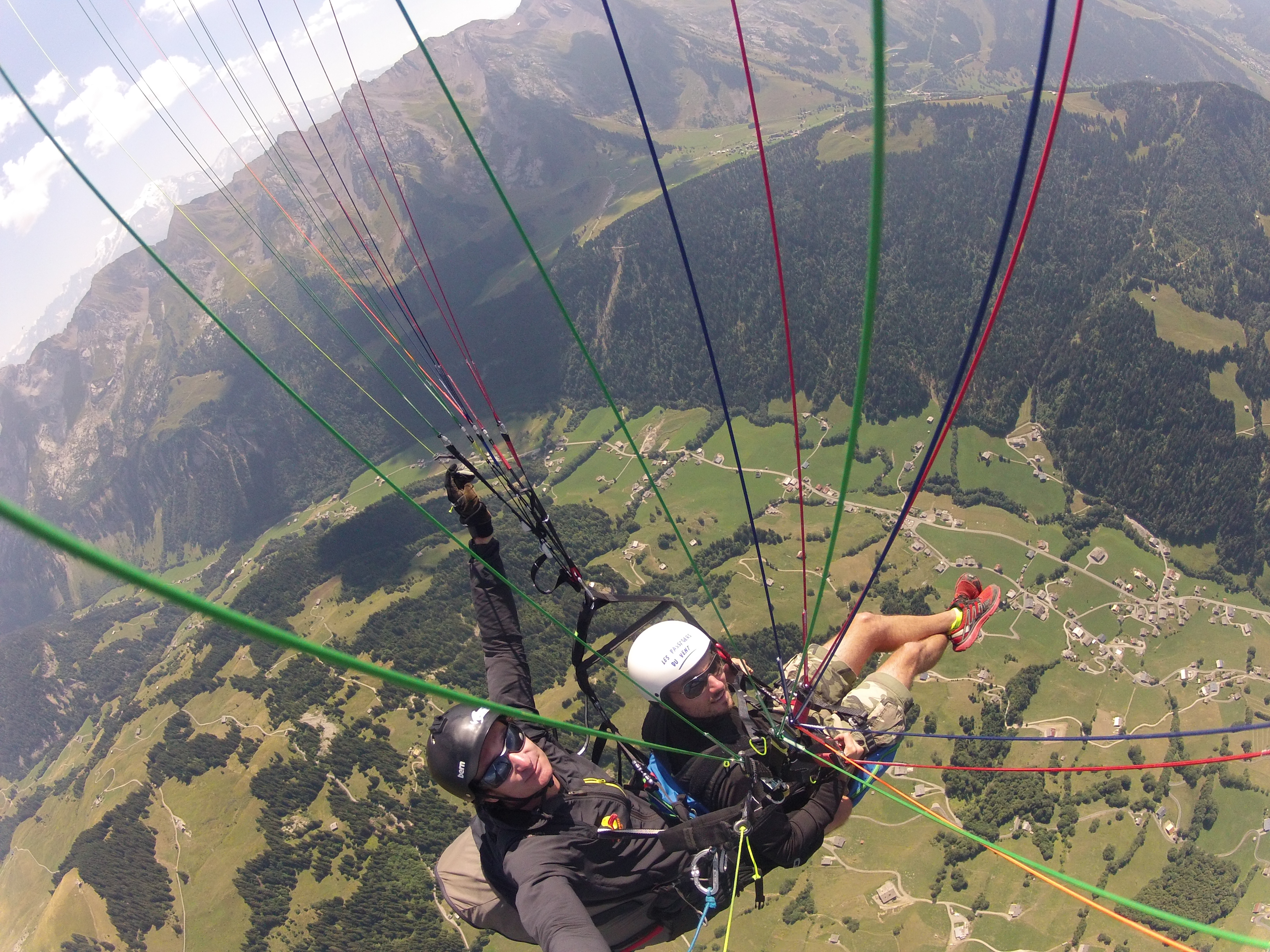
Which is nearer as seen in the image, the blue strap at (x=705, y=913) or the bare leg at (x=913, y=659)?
the blue strap at (x=705, y=913)

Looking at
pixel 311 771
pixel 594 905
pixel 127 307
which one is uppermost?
pixel 127 307

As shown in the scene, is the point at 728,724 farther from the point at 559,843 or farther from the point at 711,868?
the point at 559,843

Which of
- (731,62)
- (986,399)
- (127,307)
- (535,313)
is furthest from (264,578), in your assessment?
(731,62)

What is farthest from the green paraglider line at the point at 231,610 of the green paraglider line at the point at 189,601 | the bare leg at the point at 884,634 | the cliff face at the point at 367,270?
the cliff face at the point at 367,270

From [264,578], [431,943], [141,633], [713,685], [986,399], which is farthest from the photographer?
[141,633]

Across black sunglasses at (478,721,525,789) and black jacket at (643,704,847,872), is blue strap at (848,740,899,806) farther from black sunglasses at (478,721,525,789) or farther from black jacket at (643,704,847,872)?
black sunglasses at (478,721,525,789)

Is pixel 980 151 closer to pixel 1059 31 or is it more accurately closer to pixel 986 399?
pixel 986 399

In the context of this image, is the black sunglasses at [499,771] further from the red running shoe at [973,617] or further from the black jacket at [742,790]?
the red running shoe at [973,617]
